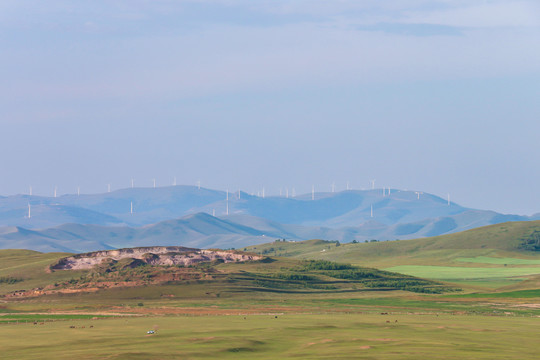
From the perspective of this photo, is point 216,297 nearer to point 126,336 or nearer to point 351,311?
point 351,311

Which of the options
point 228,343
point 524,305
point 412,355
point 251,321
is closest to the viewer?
point 412,355

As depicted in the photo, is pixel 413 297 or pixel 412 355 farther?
pixel 413 297

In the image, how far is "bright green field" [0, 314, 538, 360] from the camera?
83.4 meters

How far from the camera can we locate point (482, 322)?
120000 millimetres

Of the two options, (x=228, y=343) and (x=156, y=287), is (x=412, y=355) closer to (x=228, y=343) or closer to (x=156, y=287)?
(x=228, y=343)

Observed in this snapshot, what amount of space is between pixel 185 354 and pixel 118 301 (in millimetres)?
90957

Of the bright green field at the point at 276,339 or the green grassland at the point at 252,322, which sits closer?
the bright green field at the point at 276,339

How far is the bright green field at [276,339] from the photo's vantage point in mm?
83438

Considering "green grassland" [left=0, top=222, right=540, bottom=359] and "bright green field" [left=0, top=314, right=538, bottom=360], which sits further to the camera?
"green grassland" [left=0, top=222, right=540, bottom=359]

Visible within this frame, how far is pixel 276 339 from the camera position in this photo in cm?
9650

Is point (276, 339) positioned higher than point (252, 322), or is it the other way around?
point (252, 322)

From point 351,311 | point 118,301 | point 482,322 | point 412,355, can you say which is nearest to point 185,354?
point 412,355

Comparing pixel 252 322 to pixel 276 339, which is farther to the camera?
pixel 252 322

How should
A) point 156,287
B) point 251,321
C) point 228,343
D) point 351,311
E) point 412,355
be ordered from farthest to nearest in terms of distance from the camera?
1. point 156,287
2. point 351,311
3. point 251,321
4. point 228,343
5. point 412,355
